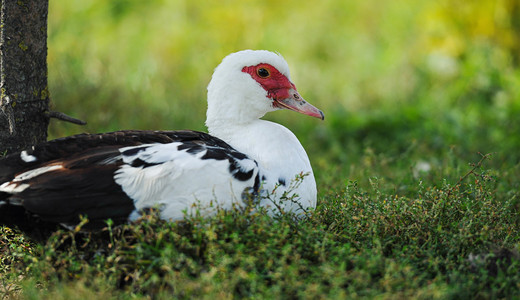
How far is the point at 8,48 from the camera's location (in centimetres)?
373

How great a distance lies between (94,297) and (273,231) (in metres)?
0.91

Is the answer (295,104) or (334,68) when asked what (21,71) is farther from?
(334,68)

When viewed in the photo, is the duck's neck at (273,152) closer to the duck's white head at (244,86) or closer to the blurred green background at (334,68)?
the duck's white head at (244,86)

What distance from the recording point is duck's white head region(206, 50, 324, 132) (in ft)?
12.4

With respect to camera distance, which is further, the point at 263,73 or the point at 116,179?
the point at 263,73

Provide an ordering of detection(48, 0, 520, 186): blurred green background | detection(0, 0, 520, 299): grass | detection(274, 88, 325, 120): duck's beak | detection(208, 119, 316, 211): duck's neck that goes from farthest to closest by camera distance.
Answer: detection(48, 0, 520, 186): blurred green background → detection(274, 88, 325, 120): duck's beak → detection(208, 119, 316, 211): duck's neck → detection(0, 0, 520, 299): grass

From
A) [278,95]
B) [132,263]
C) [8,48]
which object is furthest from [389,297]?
[8,48]

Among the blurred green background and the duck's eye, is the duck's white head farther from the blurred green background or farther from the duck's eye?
the blurred green background

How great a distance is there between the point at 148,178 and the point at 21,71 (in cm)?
128

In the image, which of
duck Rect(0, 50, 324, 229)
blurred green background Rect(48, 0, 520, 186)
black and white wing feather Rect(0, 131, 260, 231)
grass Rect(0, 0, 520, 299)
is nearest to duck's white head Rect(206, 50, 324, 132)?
duck Rect(0, 50, 324, 229)

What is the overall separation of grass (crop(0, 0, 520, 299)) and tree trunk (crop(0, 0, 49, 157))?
719 millimetres

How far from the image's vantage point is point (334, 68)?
8.51m

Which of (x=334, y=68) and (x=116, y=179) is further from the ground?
(x=334, y=68)

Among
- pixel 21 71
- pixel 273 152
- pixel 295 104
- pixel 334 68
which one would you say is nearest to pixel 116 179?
pixel 273 152
